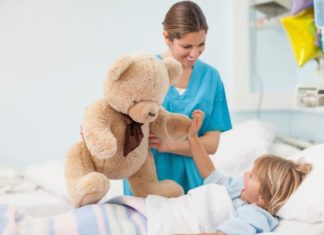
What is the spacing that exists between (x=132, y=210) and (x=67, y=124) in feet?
1.90

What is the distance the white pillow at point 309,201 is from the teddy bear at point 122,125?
1.06ft

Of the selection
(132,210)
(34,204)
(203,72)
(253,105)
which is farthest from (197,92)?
(34,204)

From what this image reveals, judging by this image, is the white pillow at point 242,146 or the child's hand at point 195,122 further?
the white pillow at point 242,146

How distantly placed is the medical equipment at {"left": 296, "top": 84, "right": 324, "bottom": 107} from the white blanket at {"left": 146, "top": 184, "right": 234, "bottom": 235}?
58 cm

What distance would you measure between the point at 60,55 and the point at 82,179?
29.4 inches

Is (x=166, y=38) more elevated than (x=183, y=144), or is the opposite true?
(x=166, y=38)

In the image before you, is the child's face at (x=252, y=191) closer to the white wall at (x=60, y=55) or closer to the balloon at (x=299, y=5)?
the white wall at (x=60, y=55)

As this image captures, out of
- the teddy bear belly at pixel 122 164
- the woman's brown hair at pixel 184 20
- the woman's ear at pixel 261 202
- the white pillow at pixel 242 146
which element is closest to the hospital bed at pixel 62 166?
the white pillow at pixel 242 146

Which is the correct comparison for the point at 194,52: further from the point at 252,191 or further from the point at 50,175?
the point at 50,175

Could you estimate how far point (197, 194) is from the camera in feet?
3.50

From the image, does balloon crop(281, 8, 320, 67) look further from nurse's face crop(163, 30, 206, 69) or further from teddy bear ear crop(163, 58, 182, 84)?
teddy bear ear crop(163, 58, 182, 84)

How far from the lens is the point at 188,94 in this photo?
3.86 feet

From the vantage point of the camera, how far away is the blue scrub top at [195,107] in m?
1.18

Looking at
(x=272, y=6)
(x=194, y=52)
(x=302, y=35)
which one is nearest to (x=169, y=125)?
(x=194, y=52)
